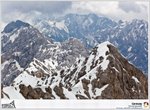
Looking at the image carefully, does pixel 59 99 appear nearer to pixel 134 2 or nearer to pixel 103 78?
pixel 103 78

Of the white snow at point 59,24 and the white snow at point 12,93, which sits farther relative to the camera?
the white snow at point 59,24

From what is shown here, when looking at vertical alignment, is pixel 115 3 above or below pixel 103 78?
above

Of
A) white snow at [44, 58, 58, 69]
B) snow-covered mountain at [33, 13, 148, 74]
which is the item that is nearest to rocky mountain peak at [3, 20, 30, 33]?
snow-covered mountain at [33, 13, 148, 74]

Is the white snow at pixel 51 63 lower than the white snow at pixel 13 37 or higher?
lower

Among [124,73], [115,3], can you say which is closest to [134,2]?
[115,3]

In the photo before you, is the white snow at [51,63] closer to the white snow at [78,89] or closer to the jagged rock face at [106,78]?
the jagged rock face at [106,78]

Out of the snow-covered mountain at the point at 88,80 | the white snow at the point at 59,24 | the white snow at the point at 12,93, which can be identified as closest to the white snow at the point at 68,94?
the snow-covered mountain at the point at 88,80
